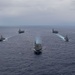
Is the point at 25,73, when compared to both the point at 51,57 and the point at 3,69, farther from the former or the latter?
the point at 51,57

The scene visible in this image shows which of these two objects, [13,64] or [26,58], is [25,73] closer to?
[13,64]

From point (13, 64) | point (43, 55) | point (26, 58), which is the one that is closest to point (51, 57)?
point (43, 55)

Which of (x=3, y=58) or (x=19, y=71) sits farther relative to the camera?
(x=3, y=58)

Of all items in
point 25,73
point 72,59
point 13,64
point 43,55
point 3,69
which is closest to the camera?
point 25,73

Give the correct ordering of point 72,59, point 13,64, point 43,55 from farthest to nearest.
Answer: point 43,55
point 72,59
point 13,64

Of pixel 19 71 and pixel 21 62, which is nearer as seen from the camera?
pixel 19 71

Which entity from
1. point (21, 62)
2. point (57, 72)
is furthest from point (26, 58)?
point (57, 72)

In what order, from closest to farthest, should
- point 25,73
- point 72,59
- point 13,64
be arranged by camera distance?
point 25,73 → point 13,64 → point 72,59

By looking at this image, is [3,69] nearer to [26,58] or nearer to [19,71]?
[19,71]
